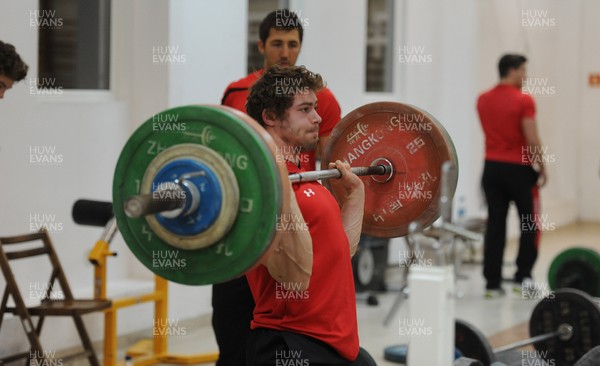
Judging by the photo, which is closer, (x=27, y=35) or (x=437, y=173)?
(x=437, y=173)

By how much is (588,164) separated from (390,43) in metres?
4.76

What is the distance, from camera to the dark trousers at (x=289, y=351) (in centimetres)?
279

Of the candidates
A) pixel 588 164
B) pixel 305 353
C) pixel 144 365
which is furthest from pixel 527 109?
pixel 588 164

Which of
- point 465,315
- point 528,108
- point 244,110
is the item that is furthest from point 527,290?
point 244,110

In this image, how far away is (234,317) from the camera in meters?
3.54

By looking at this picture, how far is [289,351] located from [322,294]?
0.19 metres

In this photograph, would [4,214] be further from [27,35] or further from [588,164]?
[588,164]

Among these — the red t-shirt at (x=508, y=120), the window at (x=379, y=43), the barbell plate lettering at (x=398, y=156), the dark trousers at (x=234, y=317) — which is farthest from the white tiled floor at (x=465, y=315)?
the barbell plate lettering at (x=398, y=156)

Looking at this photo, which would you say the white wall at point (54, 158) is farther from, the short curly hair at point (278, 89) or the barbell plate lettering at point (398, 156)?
the short curly hair at point (278, 89)

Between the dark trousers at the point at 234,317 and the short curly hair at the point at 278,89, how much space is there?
82cm

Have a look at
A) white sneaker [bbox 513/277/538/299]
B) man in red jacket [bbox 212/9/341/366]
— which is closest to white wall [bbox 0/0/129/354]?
man in red jacket [bbox 212/9/341/366]

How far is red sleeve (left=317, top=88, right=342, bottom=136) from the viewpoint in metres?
3.72

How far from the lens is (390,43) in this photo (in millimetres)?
8391

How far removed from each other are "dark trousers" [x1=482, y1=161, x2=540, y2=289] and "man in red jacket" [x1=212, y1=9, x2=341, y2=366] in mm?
3407
